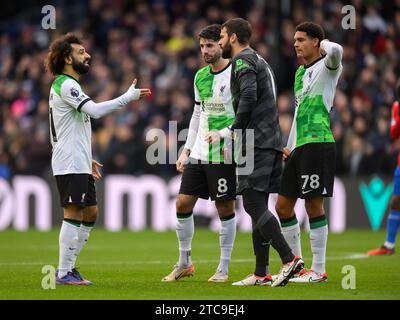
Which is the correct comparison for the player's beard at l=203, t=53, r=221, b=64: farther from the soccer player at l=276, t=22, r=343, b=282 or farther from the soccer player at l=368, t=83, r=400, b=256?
the soccer player at l=368, t=83, r=400, b=256

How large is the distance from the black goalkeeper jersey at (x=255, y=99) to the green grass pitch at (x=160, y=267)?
1.44 m

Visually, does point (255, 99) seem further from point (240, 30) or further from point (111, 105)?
point (111, 105)

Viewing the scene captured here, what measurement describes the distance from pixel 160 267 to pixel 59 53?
10.2 feet

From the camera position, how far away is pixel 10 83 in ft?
75.9

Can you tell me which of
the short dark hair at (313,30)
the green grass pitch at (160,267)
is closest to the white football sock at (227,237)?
the green grass pitch at (160,267)

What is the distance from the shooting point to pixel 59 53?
995 centimetres

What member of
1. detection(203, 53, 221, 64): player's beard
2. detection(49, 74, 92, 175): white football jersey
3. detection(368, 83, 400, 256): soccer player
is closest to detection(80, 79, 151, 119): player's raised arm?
detection(49, 74, 92, 175): white football jersey

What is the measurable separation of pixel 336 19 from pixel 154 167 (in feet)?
17.3

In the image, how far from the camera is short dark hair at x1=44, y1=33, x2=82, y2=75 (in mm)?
9953

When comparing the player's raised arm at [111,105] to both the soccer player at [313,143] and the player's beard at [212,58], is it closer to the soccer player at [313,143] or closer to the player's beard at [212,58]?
the player's beard at [212,58]

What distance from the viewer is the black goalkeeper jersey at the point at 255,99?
947 centimetres
